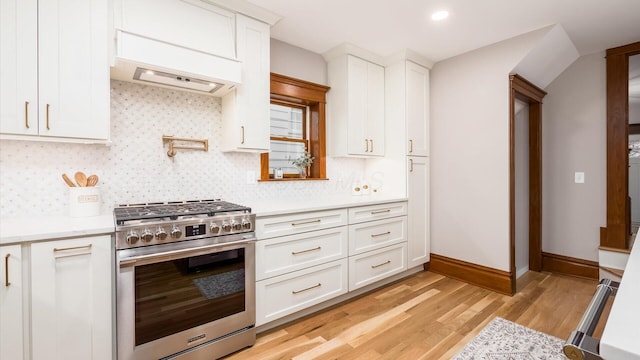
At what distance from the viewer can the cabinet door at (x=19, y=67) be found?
159cm

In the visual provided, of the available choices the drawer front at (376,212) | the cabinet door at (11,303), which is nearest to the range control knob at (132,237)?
the cabinet door at (11,303)

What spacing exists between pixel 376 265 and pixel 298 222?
111cm

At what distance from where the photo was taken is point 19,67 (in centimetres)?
163

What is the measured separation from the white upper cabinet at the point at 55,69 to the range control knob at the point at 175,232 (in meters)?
0.73

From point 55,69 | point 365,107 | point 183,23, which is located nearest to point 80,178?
point 55,69

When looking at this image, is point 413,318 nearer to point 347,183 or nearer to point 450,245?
point 450,245

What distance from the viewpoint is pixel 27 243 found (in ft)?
4.81

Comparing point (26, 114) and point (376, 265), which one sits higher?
point (26, 114)

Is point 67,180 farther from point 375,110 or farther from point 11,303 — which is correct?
point 375,110

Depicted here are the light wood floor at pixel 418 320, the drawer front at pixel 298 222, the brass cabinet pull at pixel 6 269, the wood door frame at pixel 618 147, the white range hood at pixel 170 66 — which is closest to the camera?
the brass cabinet pull at pixel 6 269

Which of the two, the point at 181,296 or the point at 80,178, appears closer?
the point at 181,296

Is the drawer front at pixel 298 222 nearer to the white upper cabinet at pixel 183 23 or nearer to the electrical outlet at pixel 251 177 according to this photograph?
the electrical outlet at pixel 251 177

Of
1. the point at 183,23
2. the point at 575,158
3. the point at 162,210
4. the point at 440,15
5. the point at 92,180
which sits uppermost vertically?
the point at 440,15

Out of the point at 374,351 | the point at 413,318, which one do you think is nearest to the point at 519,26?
the point at 413,318
